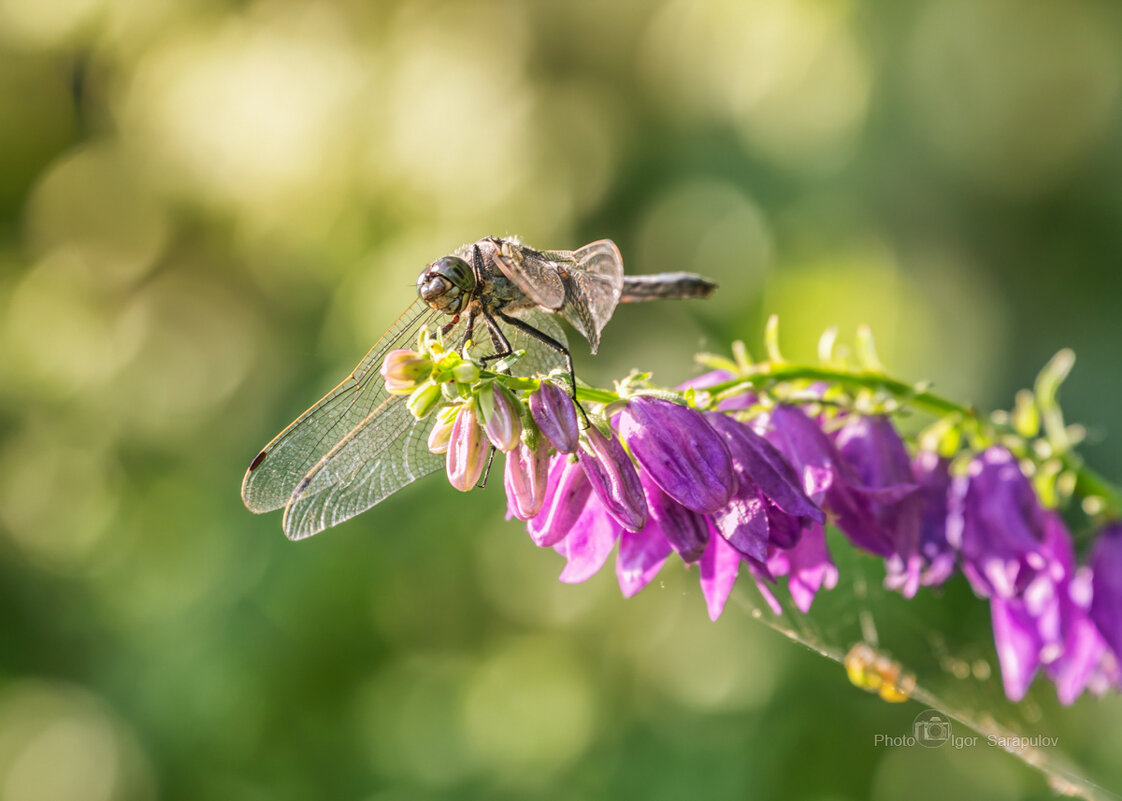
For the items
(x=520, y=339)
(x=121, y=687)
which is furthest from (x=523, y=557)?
(x=520, y=339)

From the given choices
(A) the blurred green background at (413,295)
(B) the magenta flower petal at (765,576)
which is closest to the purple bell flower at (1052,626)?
(B) the magenta flower petal at (765,576)

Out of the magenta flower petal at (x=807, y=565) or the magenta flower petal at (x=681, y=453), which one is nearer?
the magenta flower petal at (x=681, y=453)

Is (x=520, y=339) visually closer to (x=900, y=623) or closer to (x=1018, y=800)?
(x=900, y=623)

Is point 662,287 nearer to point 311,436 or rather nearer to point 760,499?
point 760,499

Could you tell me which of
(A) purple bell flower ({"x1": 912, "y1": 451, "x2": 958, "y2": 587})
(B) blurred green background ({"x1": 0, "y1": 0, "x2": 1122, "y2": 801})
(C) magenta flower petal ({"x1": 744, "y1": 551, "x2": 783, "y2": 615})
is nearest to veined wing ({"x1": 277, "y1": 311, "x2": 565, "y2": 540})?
(C) magenta flower petal ({"x1": 744, "y1": 551, "x2": 783, "y2": 615})

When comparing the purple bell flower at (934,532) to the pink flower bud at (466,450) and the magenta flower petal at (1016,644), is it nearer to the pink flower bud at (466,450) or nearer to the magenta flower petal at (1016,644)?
the magenta flower petal at (1016,644)

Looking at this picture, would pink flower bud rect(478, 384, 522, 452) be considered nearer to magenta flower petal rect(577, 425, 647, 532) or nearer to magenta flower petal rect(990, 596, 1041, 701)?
magenta flower petal rect(577, 425, 647, 532)
